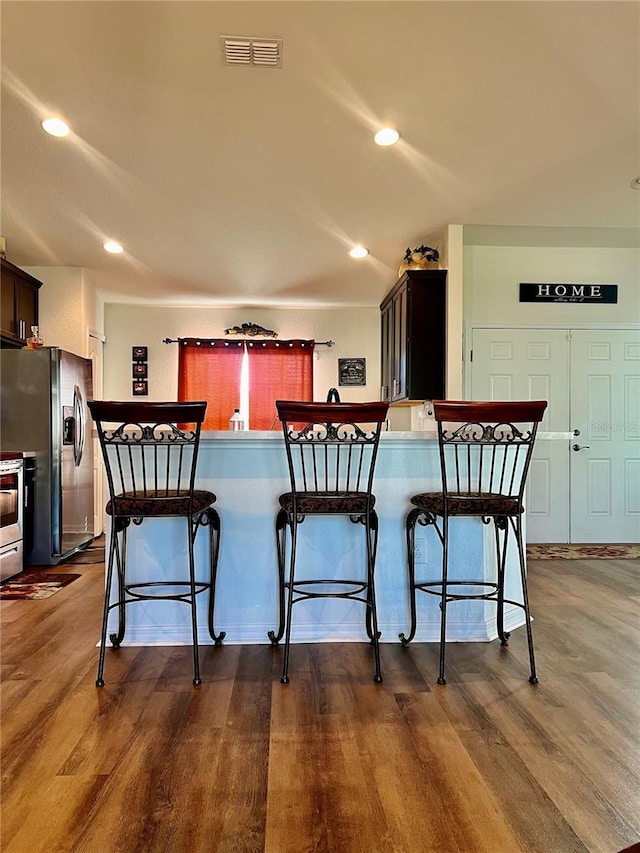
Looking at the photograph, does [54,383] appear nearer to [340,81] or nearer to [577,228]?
[340,81]

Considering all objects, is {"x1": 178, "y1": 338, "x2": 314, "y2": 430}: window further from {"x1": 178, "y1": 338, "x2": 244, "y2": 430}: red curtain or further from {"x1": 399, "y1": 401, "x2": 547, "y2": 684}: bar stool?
{"x1": 399, "y1": 401, "x2": 547, "y2": 684}: bar stool

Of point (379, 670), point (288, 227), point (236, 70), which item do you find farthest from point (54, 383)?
point (379, 670)

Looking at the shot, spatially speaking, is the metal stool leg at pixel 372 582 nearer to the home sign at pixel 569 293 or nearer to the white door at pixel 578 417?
the white door at pixel 578 417

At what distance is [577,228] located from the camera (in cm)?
429

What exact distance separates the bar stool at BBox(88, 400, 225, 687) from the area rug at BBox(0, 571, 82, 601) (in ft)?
3.95

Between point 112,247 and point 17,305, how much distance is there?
103 cm

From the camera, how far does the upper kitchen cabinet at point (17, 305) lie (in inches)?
173

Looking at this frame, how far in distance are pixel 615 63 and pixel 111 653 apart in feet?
11.7

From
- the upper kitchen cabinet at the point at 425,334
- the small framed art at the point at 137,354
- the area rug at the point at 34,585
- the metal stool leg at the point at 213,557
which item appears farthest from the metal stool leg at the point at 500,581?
the small framed art at the point at 137,354

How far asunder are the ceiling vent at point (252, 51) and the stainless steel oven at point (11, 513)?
3.01 metres

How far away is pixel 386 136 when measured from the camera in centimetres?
289

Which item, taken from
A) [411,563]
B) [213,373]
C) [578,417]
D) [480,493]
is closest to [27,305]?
[213,373]

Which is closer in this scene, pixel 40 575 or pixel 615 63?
pixel 615 63

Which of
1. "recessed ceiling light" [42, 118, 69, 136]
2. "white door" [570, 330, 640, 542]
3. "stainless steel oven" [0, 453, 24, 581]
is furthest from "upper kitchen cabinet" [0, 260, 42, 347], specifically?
"white door" [570, 330, 640, 542]
